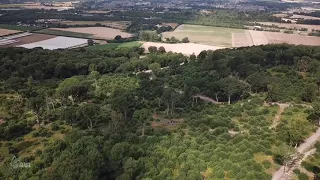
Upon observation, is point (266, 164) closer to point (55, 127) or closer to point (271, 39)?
point (55, 127)

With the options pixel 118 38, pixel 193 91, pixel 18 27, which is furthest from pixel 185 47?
pixel 18 27

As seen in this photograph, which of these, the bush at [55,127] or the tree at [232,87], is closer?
the bush at [55,127]

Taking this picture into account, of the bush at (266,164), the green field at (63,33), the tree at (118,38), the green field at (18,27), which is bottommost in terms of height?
the bush at (266,164)

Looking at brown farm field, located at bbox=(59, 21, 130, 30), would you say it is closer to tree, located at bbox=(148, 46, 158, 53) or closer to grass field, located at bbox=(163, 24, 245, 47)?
grass field, located at bbox=(163, 24, 245, 47)

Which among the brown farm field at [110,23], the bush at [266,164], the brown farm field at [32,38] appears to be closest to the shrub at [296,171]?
the bush at [266,164]

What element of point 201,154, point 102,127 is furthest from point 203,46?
point 201,154

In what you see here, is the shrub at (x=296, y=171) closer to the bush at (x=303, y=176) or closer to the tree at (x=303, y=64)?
the bush at (x=303, y=176)

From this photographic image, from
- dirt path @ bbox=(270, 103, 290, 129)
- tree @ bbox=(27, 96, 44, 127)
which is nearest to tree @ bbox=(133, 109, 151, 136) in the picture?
tree @ bbox=(27, 96, 44, 127)
